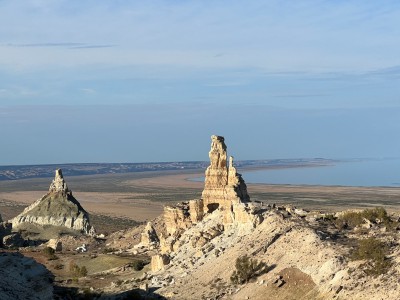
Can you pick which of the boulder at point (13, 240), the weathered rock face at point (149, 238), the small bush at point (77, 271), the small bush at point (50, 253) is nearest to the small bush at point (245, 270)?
the small bush at point (77, 271)

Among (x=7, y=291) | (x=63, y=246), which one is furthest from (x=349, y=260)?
(x=63, y=246)

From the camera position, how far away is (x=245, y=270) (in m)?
36.3

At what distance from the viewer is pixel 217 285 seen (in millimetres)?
37625

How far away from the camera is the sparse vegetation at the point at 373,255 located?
31000 millimetres

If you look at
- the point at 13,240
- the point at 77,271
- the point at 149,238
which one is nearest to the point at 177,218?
the point at 77,271

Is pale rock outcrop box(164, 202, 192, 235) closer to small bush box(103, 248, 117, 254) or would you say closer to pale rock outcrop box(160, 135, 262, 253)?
pale rock outcrop box(160, 135, 262, 253)

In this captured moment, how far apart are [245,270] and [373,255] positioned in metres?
7.22

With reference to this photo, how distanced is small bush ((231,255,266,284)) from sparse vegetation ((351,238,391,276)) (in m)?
5.26

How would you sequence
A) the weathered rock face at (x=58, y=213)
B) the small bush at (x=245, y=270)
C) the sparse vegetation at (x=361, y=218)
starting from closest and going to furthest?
the small bush at (x=245, y=270) < the sparse vegetation at (x=361, y=218) < the weathered rock face at (x=58, y=213)

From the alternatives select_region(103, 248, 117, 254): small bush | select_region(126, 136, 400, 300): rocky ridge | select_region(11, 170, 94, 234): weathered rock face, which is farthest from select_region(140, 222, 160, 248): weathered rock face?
select_region(11, 170, 94, 234): weathered rock face

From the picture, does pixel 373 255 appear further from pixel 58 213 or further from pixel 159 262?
pixel 58 213

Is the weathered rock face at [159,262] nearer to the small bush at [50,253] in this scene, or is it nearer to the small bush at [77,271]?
the small bush at [77,271]

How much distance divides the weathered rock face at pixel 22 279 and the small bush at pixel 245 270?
10608 millimetres

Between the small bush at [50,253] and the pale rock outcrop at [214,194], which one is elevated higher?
the pale rock outcrop at [214,194]
